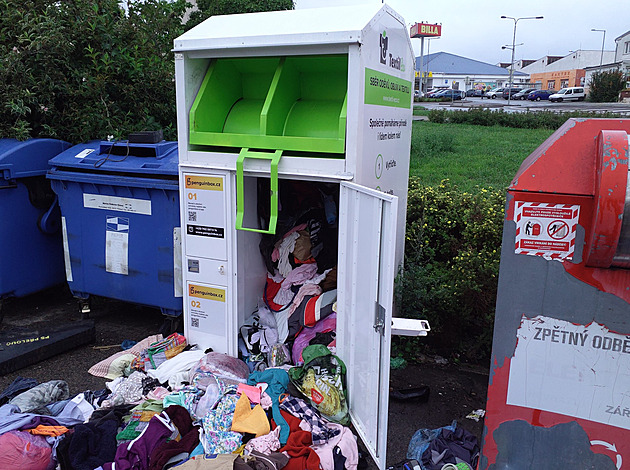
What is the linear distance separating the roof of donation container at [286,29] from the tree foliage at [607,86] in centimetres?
3311

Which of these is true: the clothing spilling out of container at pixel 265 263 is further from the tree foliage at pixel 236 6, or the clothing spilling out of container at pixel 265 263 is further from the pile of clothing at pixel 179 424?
the tree foliage at pixel 236 6

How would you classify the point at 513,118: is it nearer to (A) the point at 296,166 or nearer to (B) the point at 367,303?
(A) the point at 296,166

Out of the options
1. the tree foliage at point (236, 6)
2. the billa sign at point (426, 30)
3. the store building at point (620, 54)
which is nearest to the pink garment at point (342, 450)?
the tree foliage at point (236, 6)

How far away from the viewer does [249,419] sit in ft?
9.94

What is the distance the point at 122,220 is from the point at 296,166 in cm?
192

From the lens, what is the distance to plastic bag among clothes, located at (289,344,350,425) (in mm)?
3150

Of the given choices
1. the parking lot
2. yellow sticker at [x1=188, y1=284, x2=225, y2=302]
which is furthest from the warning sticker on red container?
the parking lot

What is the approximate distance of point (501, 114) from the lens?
18156mm

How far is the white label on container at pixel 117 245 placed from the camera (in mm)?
4520

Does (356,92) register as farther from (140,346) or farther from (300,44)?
(140,346)

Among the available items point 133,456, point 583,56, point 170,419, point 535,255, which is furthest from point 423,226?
point 583,56

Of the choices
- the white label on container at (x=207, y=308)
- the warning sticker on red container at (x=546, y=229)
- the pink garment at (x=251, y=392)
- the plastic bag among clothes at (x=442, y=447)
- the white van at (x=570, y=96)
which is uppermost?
the white van at (x=570, y=96)

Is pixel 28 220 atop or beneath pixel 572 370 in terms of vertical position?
atop

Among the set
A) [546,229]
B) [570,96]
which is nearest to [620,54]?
[570,96]
